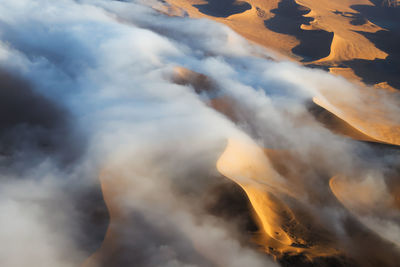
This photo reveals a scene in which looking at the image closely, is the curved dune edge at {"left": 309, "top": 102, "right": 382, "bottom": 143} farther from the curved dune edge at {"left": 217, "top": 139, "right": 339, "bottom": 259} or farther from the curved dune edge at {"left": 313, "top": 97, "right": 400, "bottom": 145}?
the curved dune edge at {"left": 217, "top": 139, "right": 339, "bottom": 259}

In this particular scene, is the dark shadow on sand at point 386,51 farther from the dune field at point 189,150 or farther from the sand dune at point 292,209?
the sand dune at point 292,209

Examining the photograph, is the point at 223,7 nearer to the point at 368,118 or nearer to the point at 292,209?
the point at 368,118

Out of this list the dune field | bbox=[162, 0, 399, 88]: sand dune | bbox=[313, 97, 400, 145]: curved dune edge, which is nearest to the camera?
the dune field

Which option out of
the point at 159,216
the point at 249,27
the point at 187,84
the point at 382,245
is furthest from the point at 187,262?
the point at 249,27

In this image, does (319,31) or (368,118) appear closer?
(368,118)

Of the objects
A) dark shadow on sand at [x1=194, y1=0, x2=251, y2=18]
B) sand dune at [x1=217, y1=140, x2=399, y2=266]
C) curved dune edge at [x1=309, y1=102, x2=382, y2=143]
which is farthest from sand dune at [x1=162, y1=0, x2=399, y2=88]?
sand dune at [x1=217, y1=140, x2=399, y2=266]

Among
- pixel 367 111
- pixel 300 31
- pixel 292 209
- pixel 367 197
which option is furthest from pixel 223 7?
pixel 292 209

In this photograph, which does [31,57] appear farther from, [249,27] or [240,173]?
[249,27]
